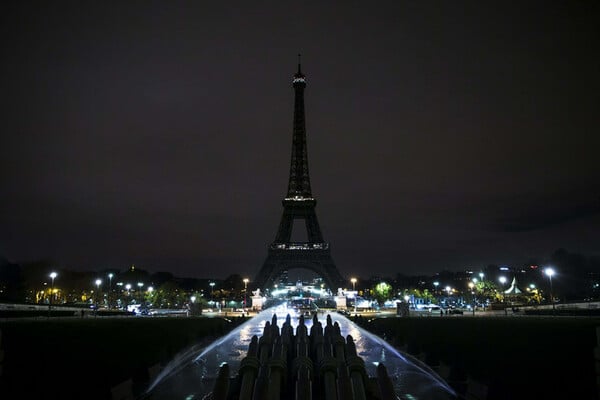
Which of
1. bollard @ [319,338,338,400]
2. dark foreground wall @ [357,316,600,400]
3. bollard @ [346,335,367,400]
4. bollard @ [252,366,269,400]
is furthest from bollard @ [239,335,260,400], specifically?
dark foreground wall @ [357,316,600,400]

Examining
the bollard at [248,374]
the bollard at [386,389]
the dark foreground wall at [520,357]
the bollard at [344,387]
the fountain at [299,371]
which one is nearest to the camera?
the bollard at [344,387]

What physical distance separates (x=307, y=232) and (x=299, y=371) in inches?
4258

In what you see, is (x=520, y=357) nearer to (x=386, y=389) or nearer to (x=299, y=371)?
(x=386, y=389)

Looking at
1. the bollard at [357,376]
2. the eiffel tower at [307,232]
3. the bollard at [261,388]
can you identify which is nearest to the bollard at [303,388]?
the bollard at [261,388]

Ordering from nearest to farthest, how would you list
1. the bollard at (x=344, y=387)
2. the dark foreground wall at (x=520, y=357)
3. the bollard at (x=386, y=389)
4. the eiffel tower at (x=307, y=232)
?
the bollard at (x=344, y=387) → the bollard at (x=386, y=389) → the dark foreground wall at (x=520, y=357) → the eiffel tower at (x=307, y=232)

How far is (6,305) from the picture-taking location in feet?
190

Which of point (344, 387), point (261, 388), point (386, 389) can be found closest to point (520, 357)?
point (386, 389)

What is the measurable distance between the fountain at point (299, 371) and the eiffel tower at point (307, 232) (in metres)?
83.5

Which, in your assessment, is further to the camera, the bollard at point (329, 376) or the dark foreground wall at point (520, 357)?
the dark foreground wall at point (520, 357)

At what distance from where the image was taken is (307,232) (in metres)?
117

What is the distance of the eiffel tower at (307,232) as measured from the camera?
359 ft

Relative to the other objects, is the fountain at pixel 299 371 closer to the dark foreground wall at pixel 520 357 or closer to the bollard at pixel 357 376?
the bollard at pixel 357 376

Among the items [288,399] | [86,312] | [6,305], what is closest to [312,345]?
[288,399]

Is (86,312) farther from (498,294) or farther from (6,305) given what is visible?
(498,294)
